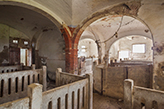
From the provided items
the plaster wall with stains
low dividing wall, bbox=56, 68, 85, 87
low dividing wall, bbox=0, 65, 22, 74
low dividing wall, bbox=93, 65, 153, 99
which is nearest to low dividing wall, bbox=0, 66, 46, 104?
low dividing wall, bbox=56, 68, 85, 87

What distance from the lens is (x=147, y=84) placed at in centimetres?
380

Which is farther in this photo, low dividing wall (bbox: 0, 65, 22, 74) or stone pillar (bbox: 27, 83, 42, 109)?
low dividing wall (bbox: 0, 65, 22, 74)

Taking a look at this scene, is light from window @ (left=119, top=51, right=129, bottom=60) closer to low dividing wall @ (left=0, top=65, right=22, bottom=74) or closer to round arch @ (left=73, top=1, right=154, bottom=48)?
round arch @ (left=73, top=1, right=154, bottom=48)

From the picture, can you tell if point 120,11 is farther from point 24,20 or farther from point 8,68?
point 24,20

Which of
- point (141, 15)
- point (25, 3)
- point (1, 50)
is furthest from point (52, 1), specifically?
point (1, 50)

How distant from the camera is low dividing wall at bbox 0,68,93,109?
144 cm

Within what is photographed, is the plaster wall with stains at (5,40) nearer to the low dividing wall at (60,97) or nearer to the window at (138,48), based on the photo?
the low dividing wall at (60,97)

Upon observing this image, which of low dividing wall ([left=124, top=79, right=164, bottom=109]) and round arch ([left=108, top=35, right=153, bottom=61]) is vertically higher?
round arch ([left=108, top=35, right=153, bottom=61])

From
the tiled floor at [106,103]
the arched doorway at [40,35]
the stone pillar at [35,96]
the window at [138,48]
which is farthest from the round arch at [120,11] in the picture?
the window at [138,48]

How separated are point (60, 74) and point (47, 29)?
528 centimetres

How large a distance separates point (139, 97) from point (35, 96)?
1875 millimetres

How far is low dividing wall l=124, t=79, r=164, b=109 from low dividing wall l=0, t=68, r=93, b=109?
94 centimetres

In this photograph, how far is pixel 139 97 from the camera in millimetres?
1899

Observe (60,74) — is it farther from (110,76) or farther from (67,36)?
(67,36)
